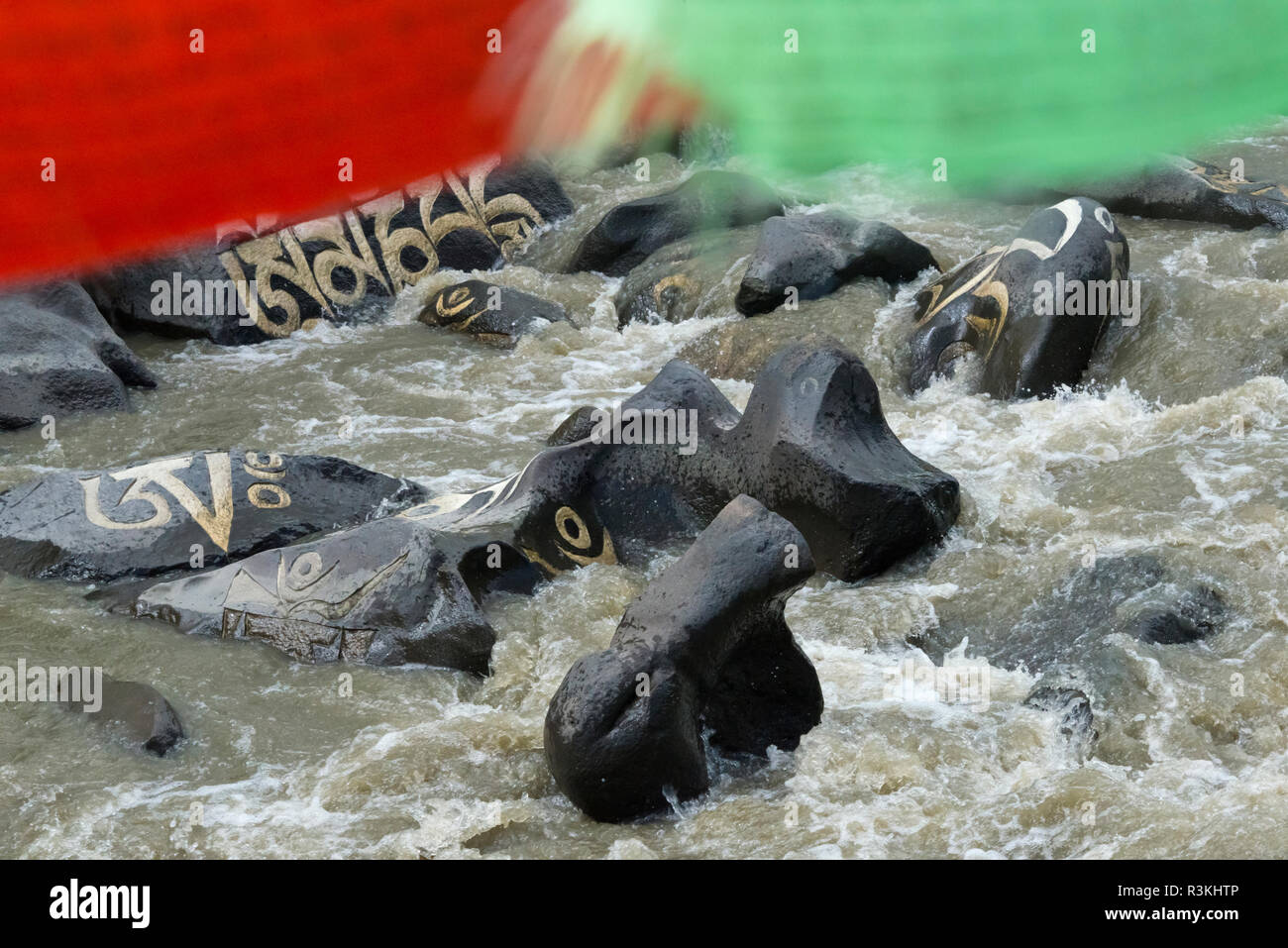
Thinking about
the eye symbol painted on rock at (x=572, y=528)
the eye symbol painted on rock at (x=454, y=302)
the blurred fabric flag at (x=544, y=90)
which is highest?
the blurred fabric flag at (x=544, y=90)

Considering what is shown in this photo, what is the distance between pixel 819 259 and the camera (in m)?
9.84

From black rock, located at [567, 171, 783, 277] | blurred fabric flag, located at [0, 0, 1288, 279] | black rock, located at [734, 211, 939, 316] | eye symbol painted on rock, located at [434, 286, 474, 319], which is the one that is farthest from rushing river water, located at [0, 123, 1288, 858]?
blurred fabric flag, located at [0, 0, 1288, 279]

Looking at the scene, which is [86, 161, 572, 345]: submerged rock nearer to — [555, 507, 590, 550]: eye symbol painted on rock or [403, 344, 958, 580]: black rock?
[403, 344, 958, 580]: black rock

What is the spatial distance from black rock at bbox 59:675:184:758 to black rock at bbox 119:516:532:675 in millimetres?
548

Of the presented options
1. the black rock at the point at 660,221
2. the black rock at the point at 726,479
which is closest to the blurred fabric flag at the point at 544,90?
the black rock at the point at 660,221

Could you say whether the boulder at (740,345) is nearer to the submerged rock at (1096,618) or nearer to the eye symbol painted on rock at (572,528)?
the eye symbol painted on rock at (572,528)

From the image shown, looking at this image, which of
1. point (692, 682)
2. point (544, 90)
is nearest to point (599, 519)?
point (692, 682)

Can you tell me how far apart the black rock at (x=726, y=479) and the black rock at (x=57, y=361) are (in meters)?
2.99

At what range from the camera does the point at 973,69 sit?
12672mm

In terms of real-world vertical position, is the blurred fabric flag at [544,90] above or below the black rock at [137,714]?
above

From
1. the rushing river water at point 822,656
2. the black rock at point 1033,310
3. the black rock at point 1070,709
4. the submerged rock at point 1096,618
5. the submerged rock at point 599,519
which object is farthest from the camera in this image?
the black rock at point 1033,310

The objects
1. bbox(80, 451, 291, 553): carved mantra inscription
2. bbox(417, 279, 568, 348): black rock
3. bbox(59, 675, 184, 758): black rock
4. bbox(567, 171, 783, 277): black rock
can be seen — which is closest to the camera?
bbox(59, 675, 184, 758): black rock

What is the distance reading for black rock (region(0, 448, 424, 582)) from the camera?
6.77 metres

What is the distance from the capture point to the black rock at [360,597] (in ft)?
19.6
